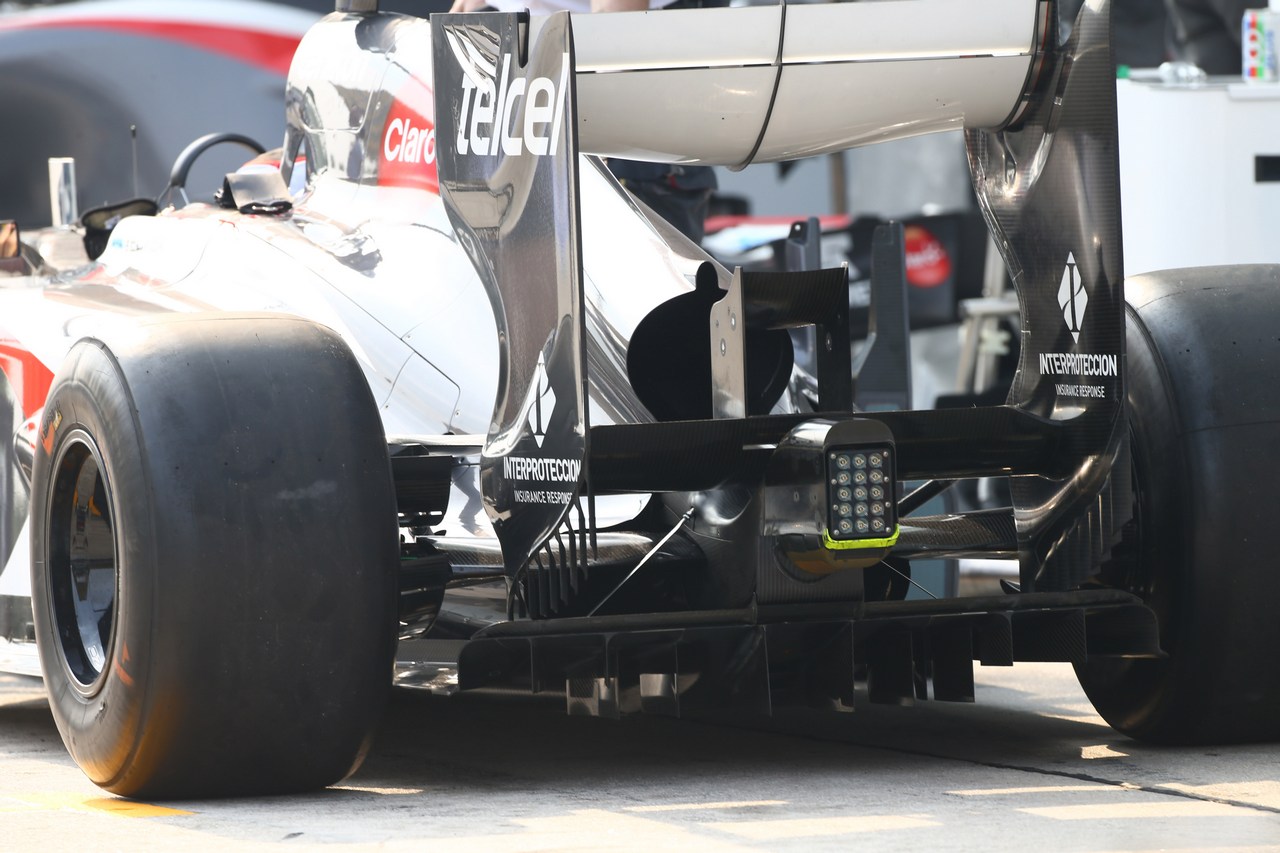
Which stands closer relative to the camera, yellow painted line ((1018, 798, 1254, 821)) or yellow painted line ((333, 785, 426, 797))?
yellow painted line ((1018, 798, 1254, 821))

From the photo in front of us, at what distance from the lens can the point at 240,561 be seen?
3.67 metres

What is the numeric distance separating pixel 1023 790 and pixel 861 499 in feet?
2.14

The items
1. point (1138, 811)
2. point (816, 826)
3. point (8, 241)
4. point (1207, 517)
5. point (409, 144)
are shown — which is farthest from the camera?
point (8, 241)

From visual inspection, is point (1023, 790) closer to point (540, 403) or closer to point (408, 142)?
point (540, 403)

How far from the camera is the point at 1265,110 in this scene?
313 inches

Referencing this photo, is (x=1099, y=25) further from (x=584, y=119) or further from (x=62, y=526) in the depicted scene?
(x=62, y=526)

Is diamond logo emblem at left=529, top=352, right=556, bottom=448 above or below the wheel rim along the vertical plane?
above

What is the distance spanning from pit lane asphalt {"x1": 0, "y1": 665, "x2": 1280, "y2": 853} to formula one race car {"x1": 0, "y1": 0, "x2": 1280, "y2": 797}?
16cm

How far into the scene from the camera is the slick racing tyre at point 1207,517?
4215mm

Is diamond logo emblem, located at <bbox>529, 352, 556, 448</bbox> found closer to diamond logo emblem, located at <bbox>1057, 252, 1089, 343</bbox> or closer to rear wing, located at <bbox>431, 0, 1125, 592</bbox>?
rear wing, located at <bbox>431, 0, 1125, 592</bbox>

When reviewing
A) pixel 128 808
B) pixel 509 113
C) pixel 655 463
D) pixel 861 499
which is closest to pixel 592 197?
pixel 509 113

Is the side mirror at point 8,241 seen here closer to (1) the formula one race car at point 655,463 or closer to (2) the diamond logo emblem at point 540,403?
(1) the formula one race car at point 655,463

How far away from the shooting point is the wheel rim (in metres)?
4.16

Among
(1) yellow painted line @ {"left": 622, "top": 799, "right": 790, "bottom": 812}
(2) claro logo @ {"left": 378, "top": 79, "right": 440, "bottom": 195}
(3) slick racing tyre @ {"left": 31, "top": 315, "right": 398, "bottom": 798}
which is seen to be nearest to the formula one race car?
(3) slick racing tyre @ {"left": 31, "top": 315, "right": 398, "bottom": 798}
